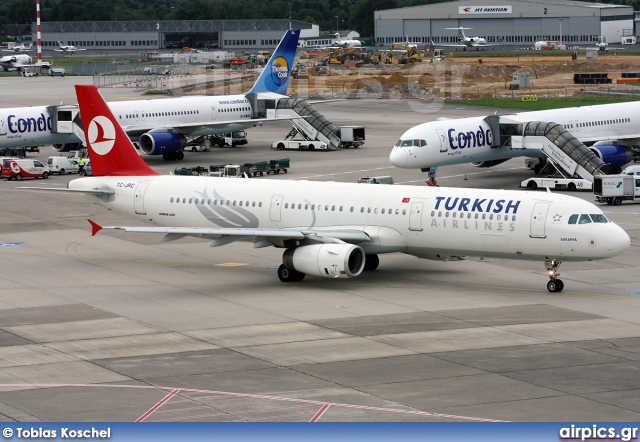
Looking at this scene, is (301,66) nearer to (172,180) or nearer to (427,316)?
(172,180)

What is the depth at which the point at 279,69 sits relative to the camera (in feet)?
341

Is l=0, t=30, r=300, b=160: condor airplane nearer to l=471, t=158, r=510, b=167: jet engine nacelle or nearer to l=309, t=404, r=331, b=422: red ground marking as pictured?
l=471, t=158, r=510, b=167: jet engine nacelle

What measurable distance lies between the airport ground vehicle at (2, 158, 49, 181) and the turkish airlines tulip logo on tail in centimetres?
3125

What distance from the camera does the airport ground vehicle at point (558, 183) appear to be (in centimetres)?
7388

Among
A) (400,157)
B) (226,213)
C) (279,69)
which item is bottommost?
(226,213)

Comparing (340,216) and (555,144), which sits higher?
(555,144)

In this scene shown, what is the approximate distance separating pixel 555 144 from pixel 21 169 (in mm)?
38021

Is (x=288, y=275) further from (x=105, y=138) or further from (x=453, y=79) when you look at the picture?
(x=453, y=79)

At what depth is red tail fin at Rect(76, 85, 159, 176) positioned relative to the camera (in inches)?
2098

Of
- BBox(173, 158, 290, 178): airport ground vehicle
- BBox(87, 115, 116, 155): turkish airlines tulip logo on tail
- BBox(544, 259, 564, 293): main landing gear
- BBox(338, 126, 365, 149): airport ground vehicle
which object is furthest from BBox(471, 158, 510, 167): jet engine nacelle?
BBox(544, 259, 564, 293): main landing gear

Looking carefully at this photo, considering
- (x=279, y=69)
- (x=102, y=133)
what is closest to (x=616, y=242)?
(x=102, y=133)

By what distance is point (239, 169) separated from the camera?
258ft

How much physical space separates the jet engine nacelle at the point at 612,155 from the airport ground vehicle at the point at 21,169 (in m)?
39.7
